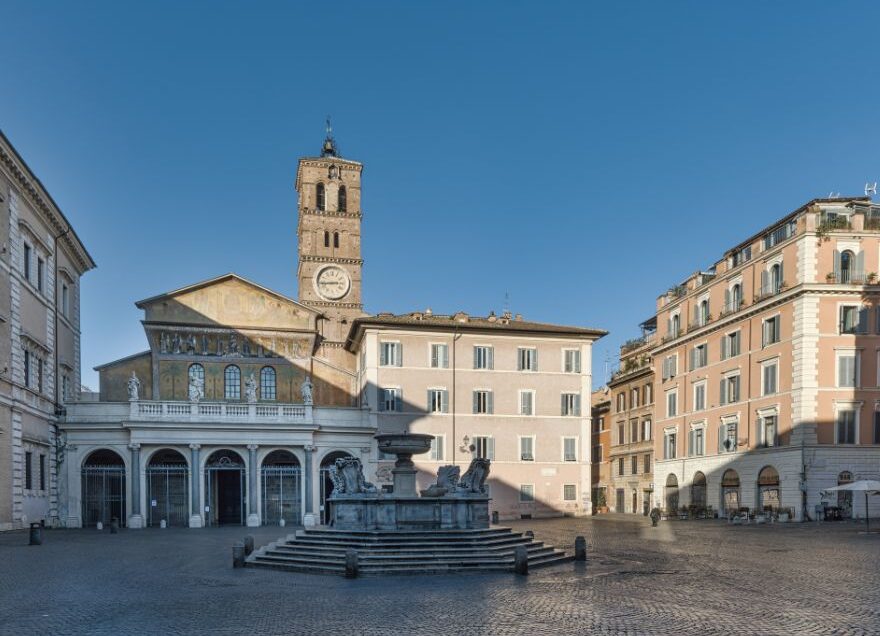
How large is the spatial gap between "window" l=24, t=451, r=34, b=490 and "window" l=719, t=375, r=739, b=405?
1450 inches

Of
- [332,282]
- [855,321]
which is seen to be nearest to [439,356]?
[855,321]

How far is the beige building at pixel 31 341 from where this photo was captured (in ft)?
105

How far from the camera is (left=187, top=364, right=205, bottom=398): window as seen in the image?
4431cm

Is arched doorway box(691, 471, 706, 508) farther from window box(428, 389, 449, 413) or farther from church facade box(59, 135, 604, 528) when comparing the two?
window box(428, 389, 449, 413)

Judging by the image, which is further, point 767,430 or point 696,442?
point 696,442

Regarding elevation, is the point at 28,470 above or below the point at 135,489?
above

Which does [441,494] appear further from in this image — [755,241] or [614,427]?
[614,427]

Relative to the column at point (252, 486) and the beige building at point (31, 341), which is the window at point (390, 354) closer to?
the column at point (252, 486)

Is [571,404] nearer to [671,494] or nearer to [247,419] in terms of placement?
[671,494]

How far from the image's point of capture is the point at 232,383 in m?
45.1

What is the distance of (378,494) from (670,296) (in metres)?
37.6

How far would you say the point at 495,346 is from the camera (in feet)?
153

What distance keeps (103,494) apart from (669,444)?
35.2 m

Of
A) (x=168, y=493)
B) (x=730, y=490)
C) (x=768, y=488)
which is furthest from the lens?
(x=730, y=490)
